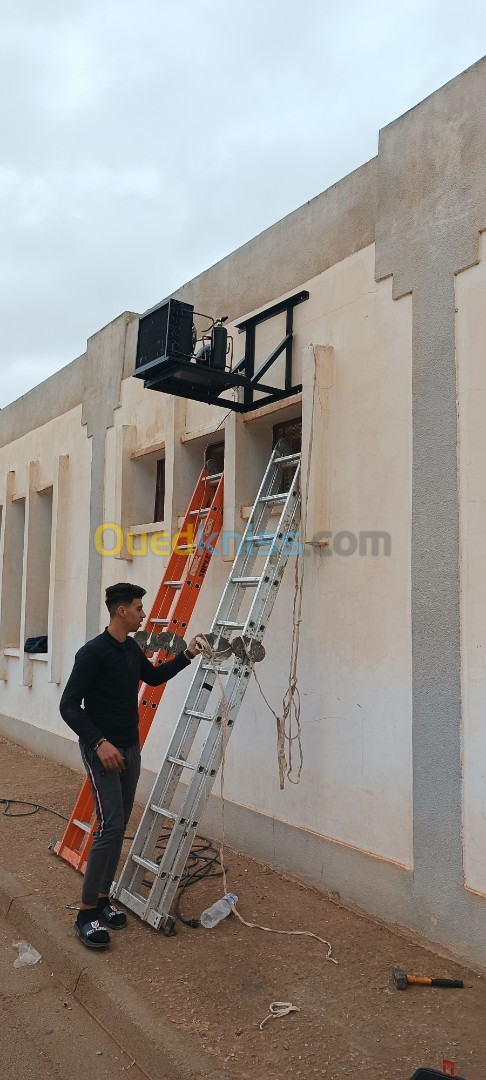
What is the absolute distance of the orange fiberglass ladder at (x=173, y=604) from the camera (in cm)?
581

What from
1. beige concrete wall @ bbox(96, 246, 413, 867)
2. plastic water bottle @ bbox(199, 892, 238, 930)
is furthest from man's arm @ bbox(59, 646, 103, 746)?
beige concrete wall @ bbox(96, 246, 413, 867)

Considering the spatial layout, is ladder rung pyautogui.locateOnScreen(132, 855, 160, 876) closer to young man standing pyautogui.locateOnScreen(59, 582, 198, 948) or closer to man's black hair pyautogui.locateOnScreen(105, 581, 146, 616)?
young man standing pyautogui.locateOnScreen(59, 582, 198, 948)

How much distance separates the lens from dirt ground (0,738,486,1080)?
3.23 meters

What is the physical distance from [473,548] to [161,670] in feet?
6.75

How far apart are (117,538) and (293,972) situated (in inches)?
188

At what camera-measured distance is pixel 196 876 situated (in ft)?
17.3

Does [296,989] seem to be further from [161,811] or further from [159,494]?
[159,494]

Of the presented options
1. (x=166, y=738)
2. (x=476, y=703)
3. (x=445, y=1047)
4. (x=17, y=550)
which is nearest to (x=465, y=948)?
(x=445, y=1047)

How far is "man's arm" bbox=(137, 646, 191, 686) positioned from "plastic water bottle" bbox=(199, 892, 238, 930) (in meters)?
1.33

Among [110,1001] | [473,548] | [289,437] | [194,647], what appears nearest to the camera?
[110,1001]

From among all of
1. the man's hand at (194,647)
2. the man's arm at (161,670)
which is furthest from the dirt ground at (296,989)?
the man's hand at (194,647)

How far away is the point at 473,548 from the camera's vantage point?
4.15 meters

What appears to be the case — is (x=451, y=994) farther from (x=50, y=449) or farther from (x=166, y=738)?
(x=50, y=449)

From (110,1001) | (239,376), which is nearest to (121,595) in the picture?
(239,376)
